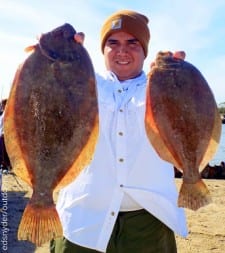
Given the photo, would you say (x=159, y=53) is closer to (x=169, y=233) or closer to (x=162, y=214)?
(x=162, y=214)

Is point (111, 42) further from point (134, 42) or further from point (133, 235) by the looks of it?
point (133, 235)

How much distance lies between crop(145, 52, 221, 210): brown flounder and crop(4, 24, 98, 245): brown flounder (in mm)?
409

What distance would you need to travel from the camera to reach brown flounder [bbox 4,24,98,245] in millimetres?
2832

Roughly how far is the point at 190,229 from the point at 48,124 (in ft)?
18.6

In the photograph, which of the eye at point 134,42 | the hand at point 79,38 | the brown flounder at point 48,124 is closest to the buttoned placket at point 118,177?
the eye at point 134,42

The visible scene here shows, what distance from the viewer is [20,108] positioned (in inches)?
111

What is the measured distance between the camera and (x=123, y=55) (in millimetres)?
3922

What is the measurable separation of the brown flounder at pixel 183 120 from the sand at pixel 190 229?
4.29 metres

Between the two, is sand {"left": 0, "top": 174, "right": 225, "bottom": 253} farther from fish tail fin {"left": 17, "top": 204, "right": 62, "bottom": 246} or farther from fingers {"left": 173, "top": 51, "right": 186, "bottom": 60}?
fingers {"left": 173, "top": 51, "right": 186, "bottom": 60}

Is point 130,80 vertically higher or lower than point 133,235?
higher

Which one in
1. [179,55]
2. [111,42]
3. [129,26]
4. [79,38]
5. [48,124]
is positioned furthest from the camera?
[111,42]

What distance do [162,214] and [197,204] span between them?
90 centimetres

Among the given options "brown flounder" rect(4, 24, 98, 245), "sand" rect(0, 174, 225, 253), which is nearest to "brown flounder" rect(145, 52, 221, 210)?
"brown flounder" rect(4, 24, 98, 245)

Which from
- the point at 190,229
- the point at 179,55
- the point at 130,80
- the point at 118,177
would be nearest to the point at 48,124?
the point at 179,55
